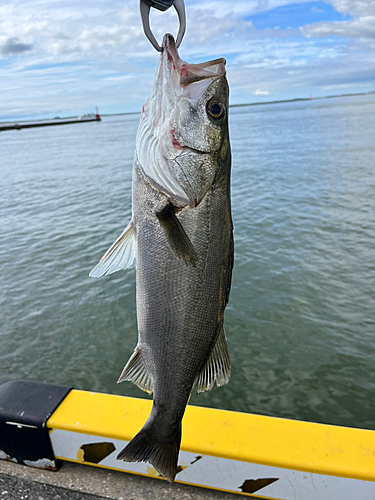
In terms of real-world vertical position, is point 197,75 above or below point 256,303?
above

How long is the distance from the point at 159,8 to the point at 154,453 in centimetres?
209

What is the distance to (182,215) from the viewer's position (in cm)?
175

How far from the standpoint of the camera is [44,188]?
19.8 meters

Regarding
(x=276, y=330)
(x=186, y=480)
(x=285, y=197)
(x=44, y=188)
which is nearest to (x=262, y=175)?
(x=285, y=197)

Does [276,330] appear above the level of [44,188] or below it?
below

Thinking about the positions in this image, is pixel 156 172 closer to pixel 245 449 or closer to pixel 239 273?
pixel 245 449

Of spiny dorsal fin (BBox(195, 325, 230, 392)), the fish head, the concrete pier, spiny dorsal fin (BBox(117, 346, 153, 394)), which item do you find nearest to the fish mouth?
the fish head

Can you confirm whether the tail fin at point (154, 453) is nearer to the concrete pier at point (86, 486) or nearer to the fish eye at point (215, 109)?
the concrete pier at point (86, 486)

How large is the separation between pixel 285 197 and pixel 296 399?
10.4 m

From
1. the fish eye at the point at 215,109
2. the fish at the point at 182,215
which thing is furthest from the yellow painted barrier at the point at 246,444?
the fish eye at the point at 215,109

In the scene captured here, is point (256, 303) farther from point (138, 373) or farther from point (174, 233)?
point (174, 233)

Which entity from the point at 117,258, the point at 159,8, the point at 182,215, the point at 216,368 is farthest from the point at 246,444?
the point at 159,8

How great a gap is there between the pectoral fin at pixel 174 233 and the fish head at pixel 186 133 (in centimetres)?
9

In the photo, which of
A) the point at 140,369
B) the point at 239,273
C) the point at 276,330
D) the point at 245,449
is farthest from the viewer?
the point at 239,273
